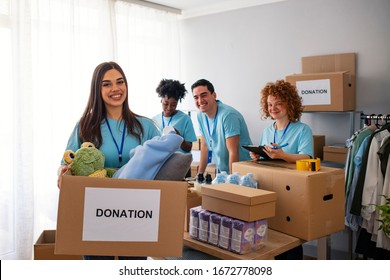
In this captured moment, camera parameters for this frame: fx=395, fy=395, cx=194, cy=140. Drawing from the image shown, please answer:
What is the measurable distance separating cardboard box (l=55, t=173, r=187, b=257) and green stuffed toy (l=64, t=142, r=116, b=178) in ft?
0.87

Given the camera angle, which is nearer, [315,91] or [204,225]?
[204,225]

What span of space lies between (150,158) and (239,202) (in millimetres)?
391

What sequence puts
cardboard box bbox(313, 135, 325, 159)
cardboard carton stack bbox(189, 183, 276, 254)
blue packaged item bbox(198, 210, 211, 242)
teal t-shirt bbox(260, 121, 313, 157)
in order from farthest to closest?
cardboard box bbox(313, 135, 325, 159) < teal t-shirt bbox(260, 121, 313, 157) < blue packaged item bbox(198, 210, 211, 242) < cardboard carton stack bbox(189, 183, 276, 254)

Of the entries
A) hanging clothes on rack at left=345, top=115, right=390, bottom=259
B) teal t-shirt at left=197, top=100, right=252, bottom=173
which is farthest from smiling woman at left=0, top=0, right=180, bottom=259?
hanging clothes on rack at left=345, top=115, right=390, bottom=259

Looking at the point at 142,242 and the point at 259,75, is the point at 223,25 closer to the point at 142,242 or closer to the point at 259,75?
the point at 259,75

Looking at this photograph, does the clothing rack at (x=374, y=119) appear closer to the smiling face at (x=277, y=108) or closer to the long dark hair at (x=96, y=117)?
the smiling face at (x=277, y=108)

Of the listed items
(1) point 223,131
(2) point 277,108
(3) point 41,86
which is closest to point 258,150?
(2) point 277,108

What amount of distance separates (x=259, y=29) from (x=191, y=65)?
1.01 metres

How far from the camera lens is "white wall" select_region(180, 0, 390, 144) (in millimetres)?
3291

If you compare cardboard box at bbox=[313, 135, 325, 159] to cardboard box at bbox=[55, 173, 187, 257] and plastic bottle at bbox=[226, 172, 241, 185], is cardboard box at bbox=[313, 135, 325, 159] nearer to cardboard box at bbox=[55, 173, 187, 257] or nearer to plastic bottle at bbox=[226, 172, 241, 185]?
plastic bottle at bbox=[226, 172, 241, 185]

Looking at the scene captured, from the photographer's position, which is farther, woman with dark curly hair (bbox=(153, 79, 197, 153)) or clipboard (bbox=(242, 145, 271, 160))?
woman with dark curly hair (bbox=(153, 79, 197, 153))

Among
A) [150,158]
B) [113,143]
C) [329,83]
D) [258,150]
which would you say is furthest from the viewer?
[329,83]

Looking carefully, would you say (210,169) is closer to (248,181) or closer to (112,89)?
(248,181)

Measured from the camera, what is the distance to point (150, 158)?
1.44m
